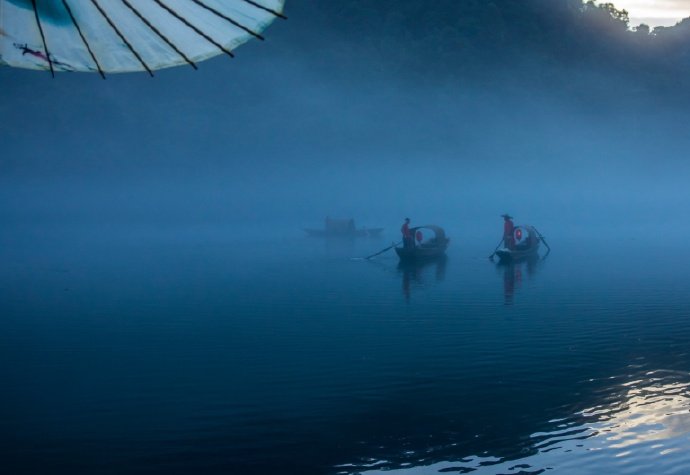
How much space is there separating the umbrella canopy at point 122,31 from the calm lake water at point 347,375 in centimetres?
853

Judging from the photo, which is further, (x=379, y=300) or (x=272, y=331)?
(x=379, y=300)

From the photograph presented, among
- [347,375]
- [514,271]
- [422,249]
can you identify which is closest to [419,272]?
[422,249]

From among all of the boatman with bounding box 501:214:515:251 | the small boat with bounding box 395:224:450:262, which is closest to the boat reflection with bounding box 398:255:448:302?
the small boat with bounding box 395:224:450:262

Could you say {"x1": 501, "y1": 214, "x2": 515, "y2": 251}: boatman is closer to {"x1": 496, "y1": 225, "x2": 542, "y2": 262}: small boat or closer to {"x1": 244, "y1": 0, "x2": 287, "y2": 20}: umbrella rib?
{"x1": 496, "y1": 225, "x2": 542, "y2": 262}: small boat

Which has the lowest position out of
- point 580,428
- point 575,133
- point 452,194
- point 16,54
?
point 580,428

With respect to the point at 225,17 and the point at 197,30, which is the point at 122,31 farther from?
the point at 225,17

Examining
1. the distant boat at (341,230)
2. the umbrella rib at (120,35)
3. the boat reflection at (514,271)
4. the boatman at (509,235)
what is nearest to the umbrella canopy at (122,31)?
the umbrella rib at (120,35)

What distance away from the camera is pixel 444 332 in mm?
22547

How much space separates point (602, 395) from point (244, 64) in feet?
274

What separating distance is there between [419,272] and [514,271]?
4.57 meters

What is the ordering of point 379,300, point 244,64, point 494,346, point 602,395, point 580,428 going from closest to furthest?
point 580,428 < point 602,395 < point 494,346 < point 379,300 < point 244,64

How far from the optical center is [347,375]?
1747cm

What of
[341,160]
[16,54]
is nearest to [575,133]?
[341,160]

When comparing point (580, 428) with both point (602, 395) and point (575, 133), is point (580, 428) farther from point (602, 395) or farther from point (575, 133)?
point (575, 133)
